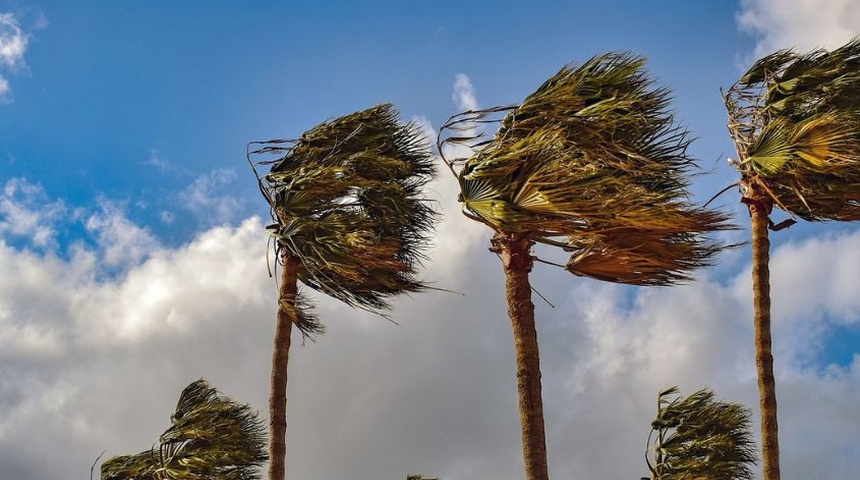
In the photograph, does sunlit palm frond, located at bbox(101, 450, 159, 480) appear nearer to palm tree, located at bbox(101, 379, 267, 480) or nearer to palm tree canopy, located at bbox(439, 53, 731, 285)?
palm tree, located at bbox(101, 379, 267, 480)

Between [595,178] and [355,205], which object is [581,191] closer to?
[595,178]

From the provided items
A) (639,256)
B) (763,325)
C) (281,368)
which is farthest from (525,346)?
(763,325)

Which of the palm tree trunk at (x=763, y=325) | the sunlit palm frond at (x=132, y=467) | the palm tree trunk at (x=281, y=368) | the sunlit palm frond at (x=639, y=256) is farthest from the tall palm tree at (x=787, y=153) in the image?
the sunlit palm frond at (x=132, y=467)

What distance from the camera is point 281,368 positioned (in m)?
17.0

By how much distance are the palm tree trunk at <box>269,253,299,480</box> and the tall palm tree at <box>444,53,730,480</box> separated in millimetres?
4515

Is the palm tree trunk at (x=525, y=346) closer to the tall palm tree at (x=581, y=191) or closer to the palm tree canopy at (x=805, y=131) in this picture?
the tall palm tree at (x=581, y=191)

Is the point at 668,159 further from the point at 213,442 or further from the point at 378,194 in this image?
the point at 213,442

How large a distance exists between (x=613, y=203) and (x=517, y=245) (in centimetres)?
202

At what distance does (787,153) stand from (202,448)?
11.7m

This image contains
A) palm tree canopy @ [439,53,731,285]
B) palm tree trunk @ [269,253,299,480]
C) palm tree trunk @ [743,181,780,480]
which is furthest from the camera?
palm tree trunk @ [743,181,780,480]

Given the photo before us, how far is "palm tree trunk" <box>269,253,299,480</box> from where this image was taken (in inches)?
640

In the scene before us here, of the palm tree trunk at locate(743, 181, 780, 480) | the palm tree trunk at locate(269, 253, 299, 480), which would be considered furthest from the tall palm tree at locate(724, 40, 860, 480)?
the palm tree trunk at locate(269, 253, 299, 480)

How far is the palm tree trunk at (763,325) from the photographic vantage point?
1752 centimetres

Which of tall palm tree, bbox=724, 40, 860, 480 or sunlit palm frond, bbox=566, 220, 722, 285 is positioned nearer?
sunlit palm frond, bbox=566, 220, 722, 285
